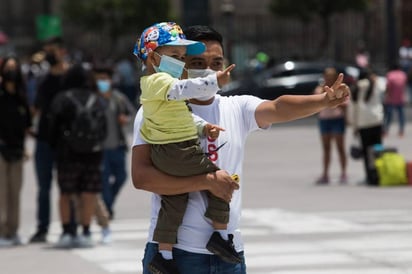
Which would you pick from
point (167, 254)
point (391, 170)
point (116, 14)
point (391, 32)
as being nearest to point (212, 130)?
point (167, 254)

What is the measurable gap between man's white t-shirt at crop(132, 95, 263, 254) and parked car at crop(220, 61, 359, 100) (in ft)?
96.6

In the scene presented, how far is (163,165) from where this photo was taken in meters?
5.21

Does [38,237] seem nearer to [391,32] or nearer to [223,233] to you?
[223,233]

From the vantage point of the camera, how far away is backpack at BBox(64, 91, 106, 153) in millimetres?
11633

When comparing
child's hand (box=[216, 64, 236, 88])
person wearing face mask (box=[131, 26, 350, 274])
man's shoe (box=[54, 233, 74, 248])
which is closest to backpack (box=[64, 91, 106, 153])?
man's shoe (box=[54, 233, 74, 248])

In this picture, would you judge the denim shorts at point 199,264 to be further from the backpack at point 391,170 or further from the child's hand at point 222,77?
the backpack at point 391,170

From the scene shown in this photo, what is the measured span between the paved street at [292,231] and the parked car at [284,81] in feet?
48.7

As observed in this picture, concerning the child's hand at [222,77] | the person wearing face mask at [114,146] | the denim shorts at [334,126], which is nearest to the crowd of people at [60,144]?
the person wearing face mask at [114,146]

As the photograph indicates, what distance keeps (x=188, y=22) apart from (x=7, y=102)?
3262 centimetres

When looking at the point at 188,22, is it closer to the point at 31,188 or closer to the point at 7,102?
the point at 31,188

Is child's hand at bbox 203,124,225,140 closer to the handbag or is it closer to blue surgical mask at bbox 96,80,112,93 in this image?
the handbag

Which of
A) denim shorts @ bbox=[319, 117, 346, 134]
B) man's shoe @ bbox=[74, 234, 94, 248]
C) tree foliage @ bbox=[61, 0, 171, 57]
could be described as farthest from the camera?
tree foliage @ bbox=[61, 0, 171, 57]

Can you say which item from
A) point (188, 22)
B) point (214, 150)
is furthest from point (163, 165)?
point (188, 22)

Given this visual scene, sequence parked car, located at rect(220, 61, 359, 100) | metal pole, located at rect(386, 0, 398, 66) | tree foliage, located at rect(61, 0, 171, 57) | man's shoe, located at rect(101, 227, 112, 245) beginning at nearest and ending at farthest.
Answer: man's shoe, located at rect(101, 227, 112, 245), metal pole, located at rect(386, 0, 398, 66), parked car, located at rect(220, 61, 359, 100), tree foliage, located at rect(61, 0, 171, 57)
